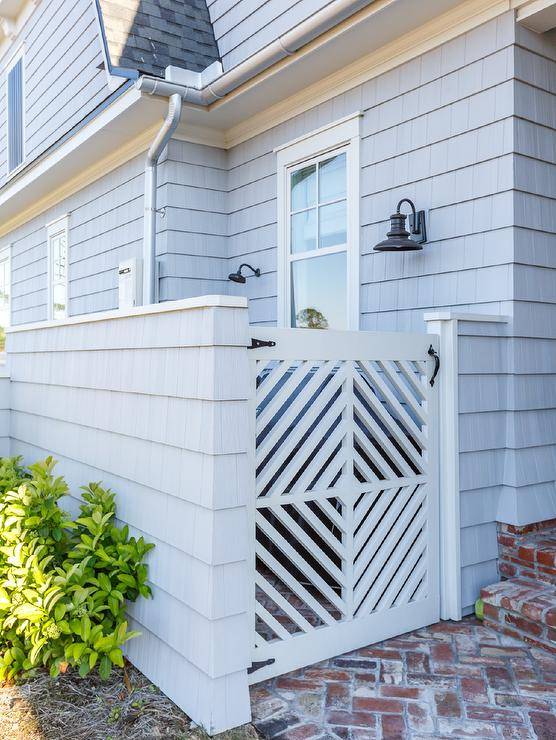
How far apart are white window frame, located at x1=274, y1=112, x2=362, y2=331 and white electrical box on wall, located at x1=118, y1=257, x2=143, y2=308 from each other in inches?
44.1

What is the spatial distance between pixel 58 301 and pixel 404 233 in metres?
4.58

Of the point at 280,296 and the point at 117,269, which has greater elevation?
the point at 117,269

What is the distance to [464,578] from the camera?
3033 mm

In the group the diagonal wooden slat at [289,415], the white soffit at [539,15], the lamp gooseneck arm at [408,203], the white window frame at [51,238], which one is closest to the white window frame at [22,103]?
the white window frame at [51,238]

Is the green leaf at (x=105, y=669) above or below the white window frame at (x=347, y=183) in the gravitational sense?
below

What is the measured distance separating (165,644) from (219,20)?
170 inches

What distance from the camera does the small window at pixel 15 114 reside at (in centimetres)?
749

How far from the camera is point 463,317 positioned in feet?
9.80

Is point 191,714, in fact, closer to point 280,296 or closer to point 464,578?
point 464,578

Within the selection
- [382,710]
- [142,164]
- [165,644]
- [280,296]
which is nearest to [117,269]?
[142,164]

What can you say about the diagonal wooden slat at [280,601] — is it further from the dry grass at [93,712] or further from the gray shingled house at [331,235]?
the dry grass at [93,712]

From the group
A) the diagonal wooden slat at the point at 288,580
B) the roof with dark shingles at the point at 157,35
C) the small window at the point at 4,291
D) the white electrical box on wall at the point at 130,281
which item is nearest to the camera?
the diagonal wooden slat at the point at 288,580

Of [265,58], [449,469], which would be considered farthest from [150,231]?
[449,469]

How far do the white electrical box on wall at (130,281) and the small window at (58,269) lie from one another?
1.70 meters
